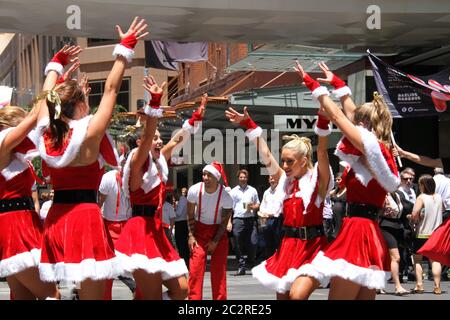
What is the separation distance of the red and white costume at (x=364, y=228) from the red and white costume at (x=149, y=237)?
1312 millimetres

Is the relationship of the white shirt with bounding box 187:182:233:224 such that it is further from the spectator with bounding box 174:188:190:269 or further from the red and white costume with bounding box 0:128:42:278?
the spectator with bounding box 174:188:190:269

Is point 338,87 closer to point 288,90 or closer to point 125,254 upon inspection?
point 125,254

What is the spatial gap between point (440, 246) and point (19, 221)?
3671 mm

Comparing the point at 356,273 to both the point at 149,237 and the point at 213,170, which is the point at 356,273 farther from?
the point at 213,170

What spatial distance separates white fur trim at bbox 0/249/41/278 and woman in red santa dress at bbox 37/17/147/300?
617mm

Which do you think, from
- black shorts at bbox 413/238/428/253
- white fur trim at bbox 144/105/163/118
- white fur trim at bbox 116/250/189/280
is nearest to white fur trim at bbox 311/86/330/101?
white fur trim at bbox 144/105/163/118

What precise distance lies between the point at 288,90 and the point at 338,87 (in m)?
15.7

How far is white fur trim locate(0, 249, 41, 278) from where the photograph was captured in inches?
289

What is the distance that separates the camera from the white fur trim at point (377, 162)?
7043mm

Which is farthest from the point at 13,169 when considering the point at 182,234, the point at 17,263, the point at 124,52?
the point at 182,234

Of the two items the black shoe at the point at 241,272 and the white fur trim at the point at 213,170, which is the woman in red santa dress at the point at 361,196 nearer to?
the white fur trim at the point at 213,170

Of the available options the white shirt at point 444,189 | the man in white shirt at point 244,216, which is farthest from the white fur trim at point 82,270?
the man in white shirt at point 244,216
